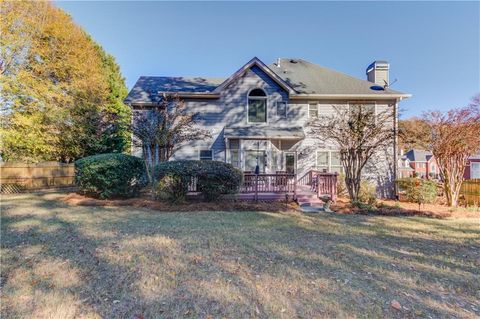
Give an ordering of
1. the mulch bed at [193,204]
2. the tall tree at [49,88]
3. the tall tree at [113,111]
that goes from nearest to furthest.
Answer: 1. the mulch bed at [193,204]
2. the tall tree at [49,88]
3. the tall tree at [113,111]

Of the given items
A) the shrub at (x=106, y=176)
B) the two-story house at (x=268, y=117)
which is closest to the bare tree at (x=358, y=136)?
the two-story house at (x=268, y=117)

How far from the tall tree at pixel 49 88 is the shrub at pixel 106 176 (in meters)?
7.08

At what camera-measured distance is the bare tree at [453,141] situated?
405 inches

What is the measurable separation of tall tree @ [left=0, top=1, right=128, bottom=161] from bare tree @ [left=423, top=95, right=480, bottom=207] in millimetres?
21900

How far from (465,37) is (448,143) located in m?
6.33

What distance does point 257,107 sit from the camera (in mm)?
13305

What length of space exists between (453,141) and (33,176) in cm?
2259

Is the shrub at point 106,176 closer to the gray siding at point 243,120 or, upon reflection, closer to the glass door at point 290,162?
the gray siding at point 243,120

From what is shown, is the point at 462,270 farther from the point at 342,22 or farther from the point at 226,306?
the point at 342,22

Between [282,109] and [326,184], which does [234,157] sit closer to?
[282,109]

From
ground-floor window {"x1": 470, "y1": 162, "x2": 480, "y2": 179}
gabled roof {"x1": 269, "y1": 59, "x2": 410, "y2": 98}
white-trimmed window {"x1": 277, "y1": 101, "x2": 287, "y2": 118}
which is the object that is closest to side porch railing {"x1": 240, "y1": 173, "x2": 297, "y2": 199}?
white-trimmed window {"x1": 277, "y1": 101, "x2": 287, "y2": 118}

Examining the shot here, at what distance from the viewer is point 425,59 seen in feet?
51.3

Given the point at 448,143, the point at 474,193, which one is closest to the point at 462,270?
the point at 448,143

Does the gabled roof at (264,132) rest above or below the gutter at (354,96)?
below
